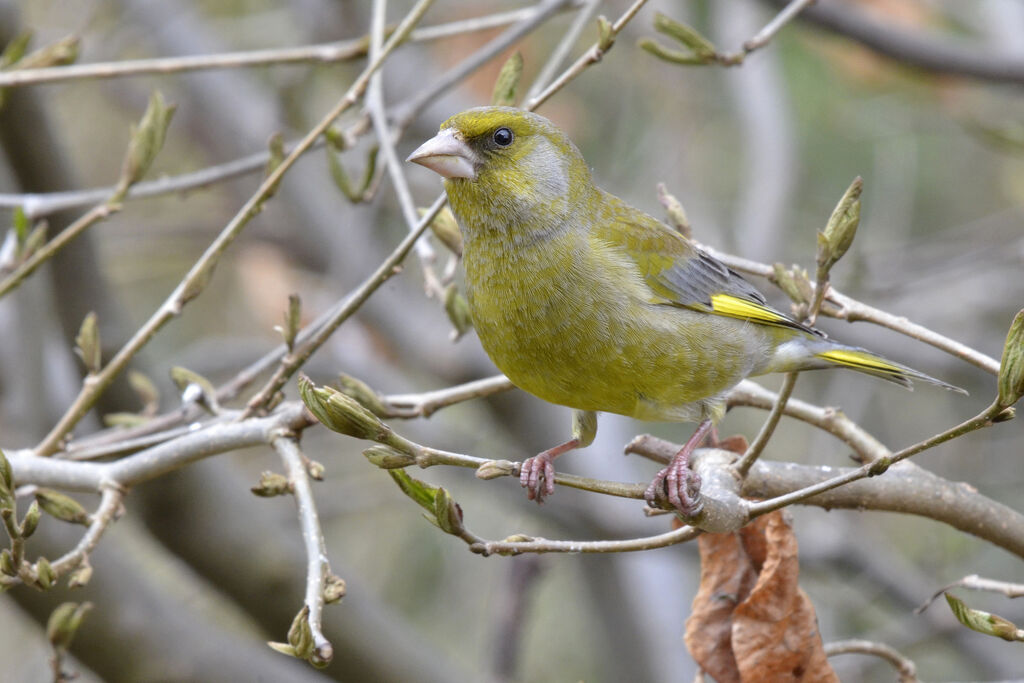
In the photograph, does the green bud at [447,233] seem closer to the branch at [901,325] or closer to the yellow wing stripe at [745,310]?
the yellow wing stripe at [745,310]

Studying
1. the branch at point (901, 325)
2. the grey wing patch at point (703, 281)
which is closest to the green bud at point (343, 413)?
the branch at point (901, 325)

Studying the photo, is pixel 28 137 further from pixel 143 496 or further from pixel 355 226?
pixel 355 226

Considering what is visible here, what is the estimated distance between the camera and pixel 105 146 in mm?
8836

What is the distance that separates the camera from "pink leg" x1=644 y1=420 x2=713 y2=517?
90.7 inches

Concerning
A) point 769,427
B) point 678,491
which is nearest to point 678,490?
point 678,491

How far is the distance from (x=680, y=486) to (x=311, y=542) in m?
0.78

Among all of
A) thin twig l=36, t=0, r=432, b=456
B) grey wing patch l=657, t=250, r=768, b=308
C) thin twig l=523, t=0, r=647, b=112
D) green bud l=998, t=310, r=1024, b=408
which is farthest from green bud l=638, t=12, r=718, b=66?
green bud l=998, t=310, r=1024, b=408

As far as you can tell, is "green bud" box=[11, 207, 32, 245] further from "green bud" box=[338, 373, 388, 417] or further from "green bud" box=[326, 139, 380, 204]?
"green bud" box=[338, 373, 388, 417]

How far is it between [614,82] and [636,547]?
708cm

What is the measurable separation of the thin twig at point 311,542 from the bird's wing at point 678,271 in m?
1.26

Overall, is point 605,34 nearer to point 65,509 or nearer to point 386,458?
point 386,458

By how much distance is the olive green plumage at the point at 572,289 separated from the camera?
306 cm

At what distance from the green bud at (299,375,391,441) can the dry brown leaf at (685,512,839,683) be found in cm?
108

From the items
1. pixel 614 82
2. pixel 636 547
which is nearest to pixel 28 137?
pixel 636 547
